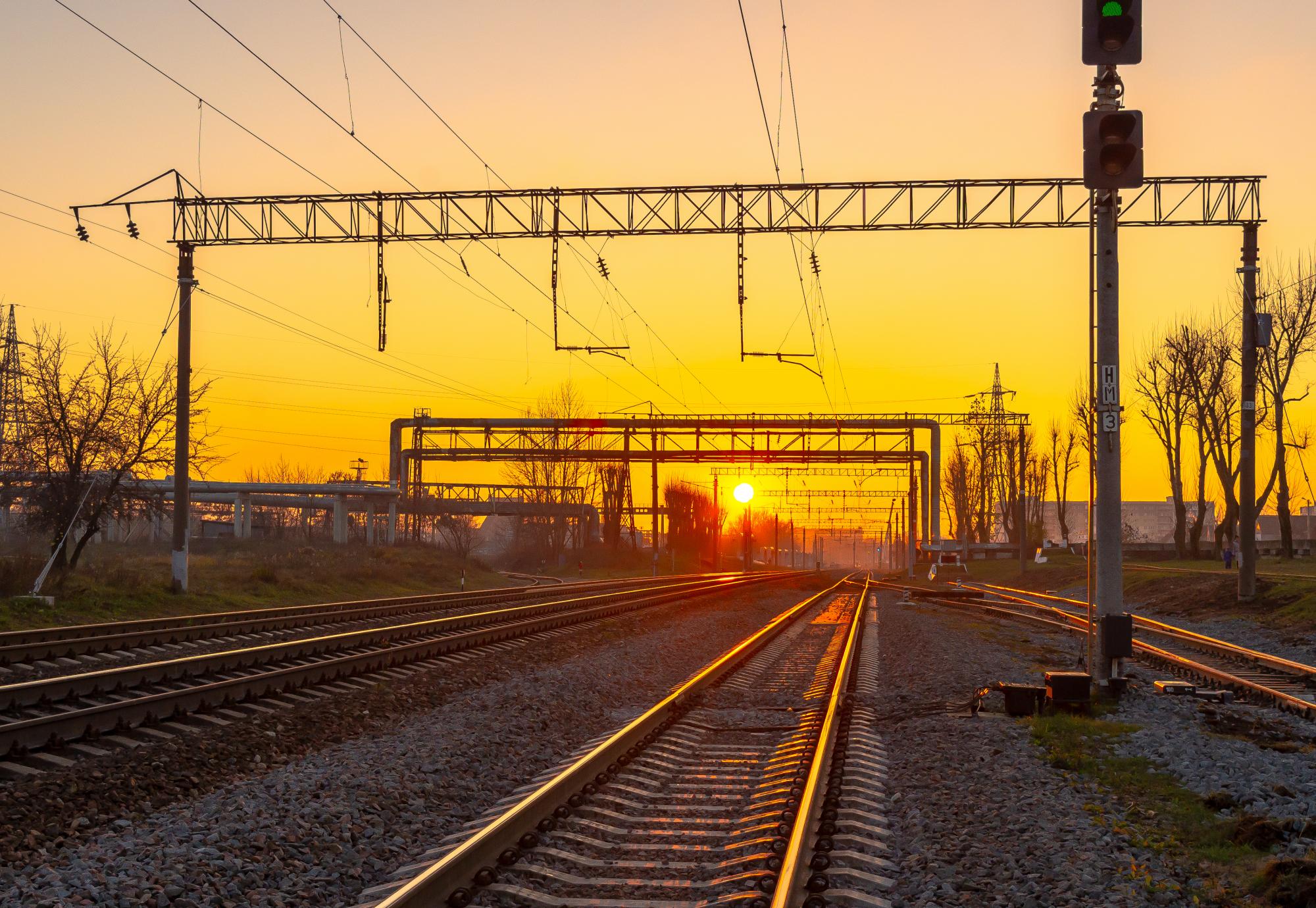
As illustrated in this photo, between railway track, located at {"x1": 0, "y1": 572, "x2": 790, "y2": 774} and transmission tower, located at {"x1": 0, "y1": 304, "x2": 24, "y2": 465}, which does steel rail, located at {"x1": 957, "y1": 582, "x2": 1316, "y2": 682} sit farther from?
transmission tower, located at {"x1": 0, "y1": 304, "x2": 24, "y2": 465}

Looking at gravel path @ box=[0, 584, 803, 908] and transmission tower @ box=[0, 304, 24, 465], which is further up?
transmission tower @ box=[0, 304, 24, 465]

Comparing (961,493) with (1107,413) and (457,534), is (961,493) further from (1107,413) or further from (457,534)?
(1107,413)

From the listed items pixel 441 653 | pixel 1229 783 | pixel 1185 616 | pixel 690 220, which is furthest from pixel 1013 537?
pixel 1229 783

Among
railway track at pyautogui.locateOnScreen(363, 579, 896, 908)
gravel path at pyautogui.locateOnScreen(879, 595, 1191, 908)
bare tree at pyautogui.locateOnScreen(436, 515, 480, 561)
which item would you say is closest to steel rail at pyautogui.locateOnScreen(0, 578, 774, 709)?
railway track at pyautogui.locateOnScreen(363, 579, 896, 908)

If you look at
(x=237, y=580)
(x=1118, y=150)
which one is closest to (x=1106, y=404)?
(x=1118, y=150)

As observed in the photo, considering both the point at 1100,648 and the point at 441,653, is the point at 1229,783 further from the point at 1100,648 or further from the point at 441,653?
the point at 441,653

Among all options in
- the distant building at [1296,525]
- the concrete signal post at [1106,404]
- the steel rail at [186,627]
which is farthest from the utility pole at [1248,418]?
the distant building at [1296,525]

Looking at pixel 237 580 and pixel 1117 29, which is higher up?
pixel 1117 29

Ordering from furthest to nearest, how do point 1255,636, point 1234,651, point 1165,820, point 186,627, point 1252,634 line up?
1. point 1252,634
2. point 1255,636
3. point 186,627
4. point 1234,651
5. point 1165,820

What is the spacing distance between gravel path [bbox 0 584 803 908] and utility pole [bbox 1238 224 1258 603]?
18.6 metres

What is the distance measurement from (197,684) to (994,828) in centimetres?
932

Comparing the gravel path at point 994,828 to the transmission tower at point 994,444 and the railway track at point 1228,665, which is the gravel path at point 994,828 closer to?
the railway track at point 1228,665

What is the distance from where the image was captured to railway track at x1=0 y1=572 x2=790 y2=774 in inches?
400

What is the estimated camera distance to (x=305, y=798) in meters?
8.68
